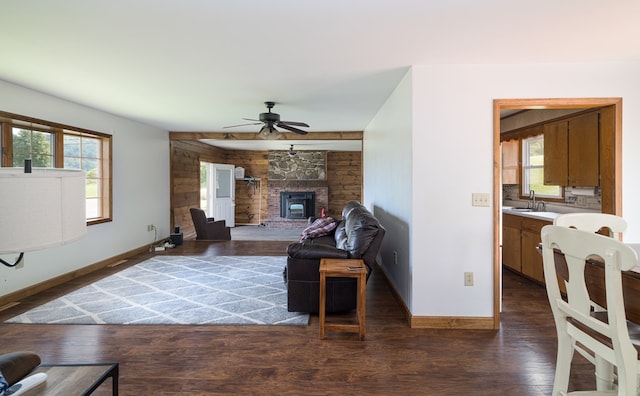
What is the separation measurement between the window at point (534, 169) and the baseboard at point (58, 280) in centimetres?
631

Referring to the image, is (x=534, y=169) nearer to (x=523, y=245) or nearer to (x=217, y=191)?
(x=523, y=245)

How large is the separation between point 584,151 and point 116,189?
616 centimetres

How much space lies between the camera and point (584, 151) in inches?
135

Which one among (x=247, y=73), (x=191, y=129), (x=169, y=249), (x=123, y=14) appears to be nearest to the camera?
(x=123, y=14)

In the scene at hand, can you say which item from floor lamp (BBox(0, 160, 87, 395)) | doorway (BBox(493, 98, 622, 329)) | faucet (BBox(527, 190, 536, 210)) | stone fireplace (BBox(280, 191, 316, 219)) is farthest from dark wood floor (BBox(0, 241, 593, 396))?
stone fireplace (BBox(280, 191, 316, 219))

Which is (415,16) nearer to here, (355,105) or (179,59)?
(179,59)

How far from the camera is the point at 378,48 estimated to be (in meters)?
2.43

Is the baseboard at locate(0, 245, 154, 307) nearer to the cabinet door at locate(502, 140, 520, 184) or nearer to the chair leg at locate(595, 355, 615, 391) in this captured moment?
the chair leg at locate(595, 355, 615, 391)

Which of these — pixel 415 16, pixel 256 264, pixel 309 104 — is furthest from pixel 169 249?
pixel 415 16

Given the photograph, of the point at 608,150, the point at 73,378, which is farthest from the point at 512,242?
the point at 73,378

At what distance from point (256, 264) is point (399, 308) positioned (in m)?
2.39

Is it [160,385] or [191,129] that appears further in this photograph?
[191,129]

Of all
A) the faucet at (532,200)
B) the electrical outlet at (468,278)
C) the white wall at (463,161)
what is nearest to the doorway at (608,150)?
the white wall at (463,161)

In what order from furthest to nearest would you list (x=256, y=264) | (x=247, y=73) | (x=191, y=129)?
1. (x=191, y=129)
2. (x=256, y=264)
3. (x=247, y=73)
